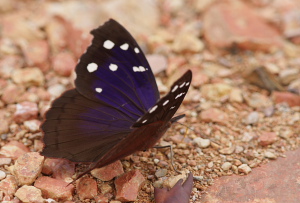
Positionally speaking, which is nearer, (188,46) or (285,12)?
(188,46)

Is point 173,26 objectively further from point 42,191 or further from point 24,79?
point 42,191

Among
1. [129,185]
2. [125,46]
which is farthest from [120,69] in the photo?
[129,185]

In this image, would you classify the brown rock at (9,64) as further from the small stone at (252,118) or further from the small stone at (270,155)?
the small stone at (270,155)

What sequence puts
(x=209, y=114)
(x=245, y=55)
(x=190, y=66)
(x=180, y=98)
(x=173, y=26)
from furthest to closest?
1. (x=173, y=26)
2. (x=245, y=55)
3. (x=190, y=66)
4. (x=209, y=114)
5. (x=180, y=98)

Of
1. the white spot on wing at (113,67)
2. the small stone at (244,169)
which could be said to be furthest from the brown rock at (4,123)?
the small stone at (244,169)

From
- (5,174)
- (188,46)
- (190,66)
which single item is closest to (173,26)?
(188,46)

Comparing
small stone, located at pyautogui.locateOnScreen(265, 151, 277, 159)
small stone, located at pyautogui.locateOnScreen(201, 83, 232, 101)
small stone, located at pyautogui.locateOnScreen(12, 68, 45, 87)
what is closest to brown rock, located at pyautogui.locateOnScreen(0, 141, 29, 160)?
small stone, located at pyautogui.locateOnScreen(12, 68, 45, 87)

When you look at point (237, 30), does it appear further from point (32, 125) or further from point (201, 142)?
point (32, 125)
